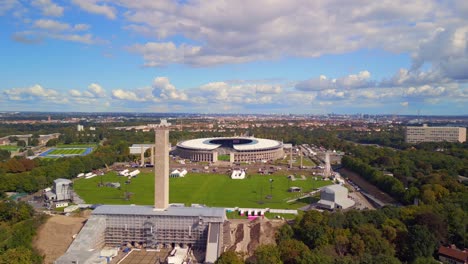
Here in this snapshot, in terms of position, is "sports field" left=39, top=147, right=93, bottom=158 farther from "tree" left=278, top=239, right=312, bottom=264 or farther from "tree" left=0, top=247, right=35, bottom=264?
"tree" left=278, top=239, right=312, bottom=264

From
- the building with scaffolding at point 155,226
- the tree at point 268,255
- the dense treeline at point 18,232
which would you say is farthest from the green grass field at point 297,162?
the dense treeline at point 18,232

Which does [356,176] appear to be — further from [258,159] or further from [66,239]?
[66,239]

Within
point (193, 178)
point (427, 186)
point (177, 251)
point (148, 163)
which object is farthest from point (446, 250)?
point (148, 163)

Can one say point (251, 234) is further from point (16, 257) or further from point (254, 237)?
point (16, 257)

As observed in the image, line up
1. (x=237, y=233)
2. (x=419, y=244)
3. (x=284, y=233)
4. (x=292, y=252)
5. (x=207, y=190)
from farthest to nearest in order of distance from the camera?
(x=207, y=190), (x=237, y=233), (x=284, y=233), (x=419, y=244), (x=292, y=252)

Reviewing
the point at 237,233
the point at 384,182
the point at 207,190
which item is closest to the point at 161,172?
the point at 237,233

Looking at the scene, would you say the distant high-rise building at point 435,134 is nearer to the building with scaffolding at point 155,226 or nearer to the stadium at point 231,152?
the stadium at point 231,152
